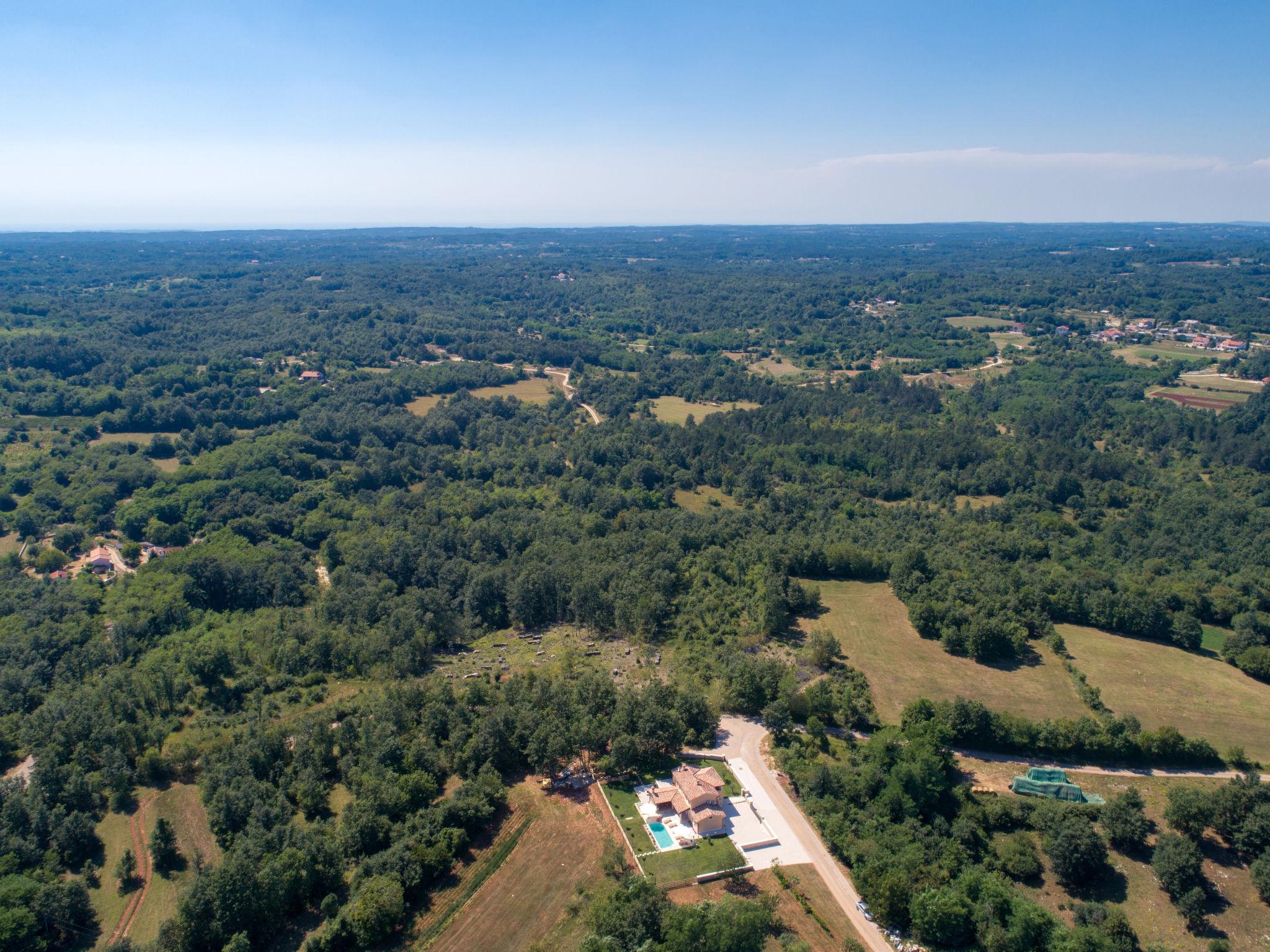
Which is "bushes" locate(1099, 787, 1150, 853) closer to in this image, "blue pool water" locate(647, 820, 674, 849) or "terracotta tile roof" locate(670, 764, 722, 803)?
"terracotta tile roof" locate(670, 764, 722, 803)

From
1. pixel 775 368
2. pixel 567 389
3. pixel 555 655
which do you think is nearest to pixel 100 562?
pixel 555 655

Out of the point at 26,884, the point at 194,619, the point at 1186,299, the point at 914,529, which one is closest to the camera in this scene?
the point at 26,884

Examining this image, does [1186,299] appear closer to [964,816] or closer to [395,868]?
[964,816]

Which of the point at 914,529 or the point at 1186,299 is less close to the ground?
the point at 1186,299

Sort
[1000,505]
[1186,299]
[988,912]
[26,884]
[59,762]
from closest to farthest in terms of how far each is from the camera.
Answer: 1. [988,912]
2. [26,884]
3. [59,762]
4. [1000,505]
5. [1186,299]

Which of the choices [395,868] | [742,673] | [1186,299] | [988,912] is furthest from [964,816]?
[1186,299]

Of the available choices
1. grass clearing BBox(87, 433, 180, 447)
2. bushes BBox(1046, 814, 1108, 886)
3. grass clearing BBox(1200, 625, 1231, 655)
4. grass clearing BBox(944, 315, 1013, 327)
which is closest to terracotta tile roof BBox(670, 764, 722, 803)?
bushes BBox(1046, 814, 1108, 886)

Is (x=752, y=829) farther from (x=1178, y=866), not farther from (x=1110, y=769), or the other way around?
(x=1110, y=769)
